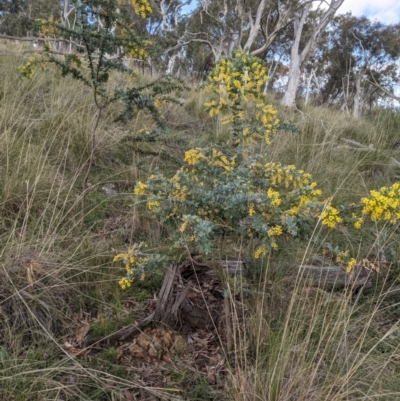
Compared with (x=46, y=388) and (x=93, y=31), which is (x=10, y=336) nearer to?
(x=46, y=388)

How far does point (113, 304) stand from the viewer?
202 cm

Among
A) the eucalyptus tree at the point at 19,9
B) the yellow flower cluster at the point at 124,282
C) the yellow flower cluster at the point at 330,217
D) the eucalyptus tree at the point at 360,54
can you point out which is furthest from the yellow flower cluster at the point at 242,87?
the eucalyptus tree at the point at 19,9

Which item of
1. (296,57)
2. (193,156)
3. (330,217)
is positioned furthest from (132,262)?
(296,57)

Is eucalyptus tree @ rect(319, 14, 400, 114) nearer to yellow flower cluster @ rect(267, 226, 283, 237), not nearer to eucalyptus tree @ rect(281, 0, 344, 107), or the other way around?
eucalyptus tree @ rect(281, 0, 344, 107)

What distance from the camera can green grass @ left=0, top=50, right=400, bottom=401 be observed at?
1524mm

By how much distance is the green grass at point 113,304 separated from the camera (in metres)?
1.52

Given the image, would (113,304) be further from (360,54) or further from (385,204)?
(360,54)

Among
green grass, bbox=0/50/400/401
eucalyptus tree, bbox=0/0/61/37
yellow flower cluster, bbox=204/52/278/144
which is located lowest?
green grass, bbox=0/50/400/401

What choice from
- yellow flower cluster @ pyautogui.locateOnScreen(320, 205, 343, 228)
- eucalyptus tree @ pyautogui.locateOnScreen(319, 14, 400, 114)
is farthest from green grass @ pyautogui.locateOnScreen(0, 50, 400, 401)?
eucalyptus tree @ pyautogui.locateOnScreen(319, 14, 400, 114)

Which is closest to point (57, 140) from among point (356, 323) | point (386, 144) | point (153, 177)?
point (153, 177)

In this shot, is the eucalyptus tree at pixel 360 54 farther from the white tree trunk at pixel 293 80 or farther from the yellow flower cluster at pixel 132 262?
the yellow flower cluster at pixel 132 262

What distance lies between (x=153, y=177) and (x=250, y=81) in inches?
26.9

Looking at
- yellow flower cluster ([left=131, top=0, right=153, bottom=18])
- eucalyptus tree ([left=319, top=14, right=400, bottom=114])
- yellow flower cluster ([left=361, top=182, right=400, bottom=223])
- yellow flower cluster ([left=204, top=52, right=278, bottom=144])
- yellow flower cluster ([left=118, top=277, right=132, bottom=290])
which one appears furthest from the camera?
eucalyptus tree ([left=319, top=14, right=400, bottom=114])

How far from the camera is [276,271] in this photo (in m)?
2.24
